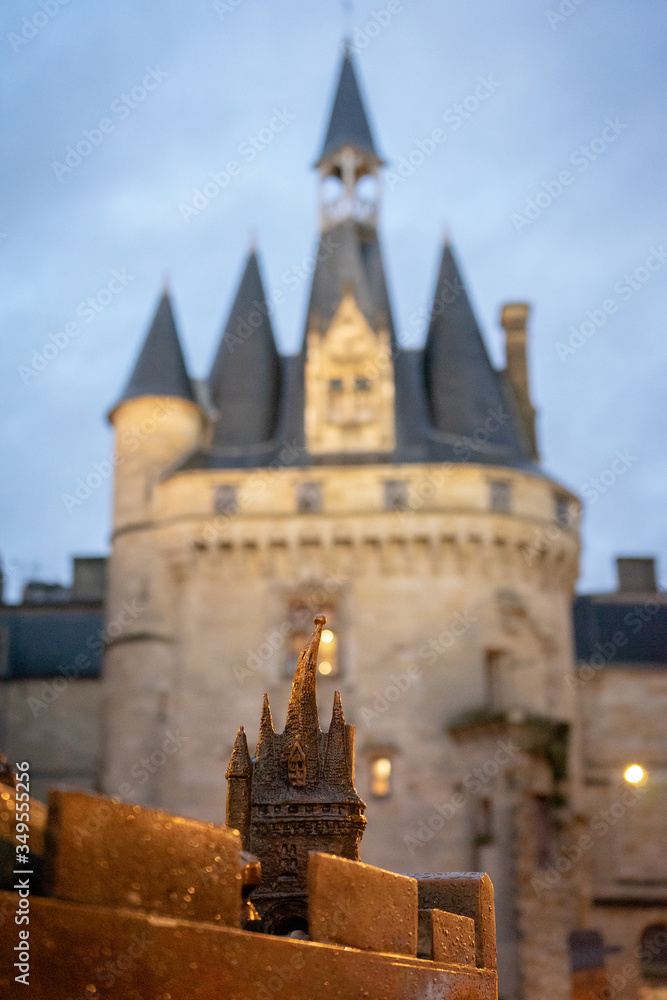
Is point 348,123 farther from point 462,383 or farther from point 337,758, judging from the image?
point 337,758

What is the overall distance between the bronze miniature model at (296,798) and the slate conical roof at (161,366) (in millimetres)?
24535

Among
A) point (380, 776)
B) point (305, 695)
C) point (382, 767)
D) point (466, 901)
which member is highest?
point (382, 767)

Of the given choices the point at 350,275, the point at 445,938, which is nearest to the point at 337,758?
the point at 445,938

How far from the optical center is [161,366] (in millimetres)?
31766

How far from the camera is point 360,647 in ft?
92.7

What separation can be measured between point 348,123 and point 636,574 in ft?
55.9

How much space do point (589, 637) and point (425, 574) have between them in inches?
416

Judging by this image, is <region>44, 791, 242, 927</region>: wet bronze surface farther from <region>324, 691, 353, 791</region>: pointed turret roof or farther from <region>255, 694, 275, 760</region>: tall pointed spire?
<region>255, 694, 275, 760</region>: tall pointed spire

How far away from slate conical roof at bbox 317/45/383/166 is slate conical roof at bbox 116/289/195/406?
7239 millimetres

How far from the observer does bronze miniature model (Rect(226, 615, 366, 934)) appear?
632 centimetres

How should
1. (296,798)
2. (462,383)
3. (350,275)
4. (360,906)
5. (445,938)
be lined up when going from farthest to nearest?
(350,275), (462,383), (296,798), (445,938), (360,906)

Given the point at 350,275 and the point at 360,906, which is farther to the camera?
the point at 350,275

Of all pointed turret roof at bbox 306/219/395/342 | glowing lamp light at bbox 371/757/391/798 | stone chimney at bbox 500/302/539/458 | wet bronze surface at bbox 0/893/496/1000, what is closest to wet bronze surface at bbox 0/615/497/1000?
wet bronze surface at bbox 0/893/496/1000

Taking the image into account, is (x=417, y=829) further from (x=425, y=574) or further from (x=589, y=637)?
(x=589, y=637)
